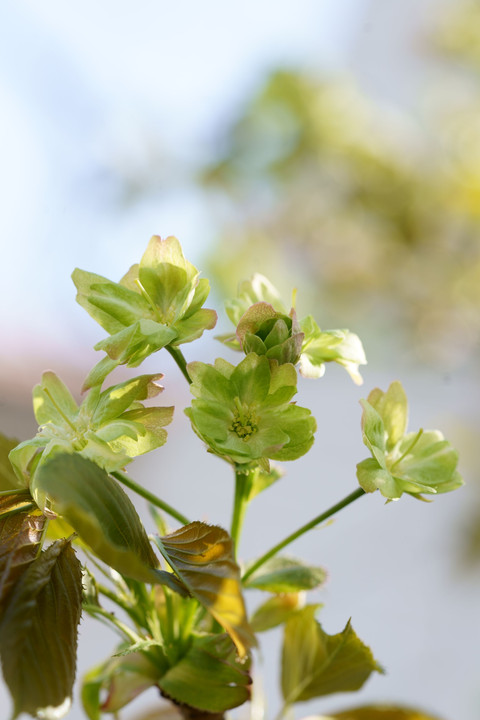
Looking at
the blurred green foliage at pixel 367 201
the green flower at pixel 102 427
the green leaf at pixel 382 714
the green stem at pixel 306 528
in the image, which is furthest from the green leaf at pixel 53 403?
the blurred green foliage at pixel 367 201

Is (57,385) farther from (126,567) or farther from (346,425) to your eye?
(346,425)

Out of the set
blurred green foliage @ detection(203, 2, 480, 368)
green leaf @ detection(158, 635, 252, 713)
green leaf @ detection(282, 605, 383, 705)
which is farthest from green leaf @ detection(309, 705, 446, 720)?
blurred green foliage @ detection(203, 2, 480, 368)

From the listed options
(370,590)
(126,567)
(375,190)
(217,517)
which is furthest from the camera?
(217,517)

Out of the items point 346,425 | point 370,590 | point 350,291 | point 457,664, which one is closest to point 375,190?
point 350,291

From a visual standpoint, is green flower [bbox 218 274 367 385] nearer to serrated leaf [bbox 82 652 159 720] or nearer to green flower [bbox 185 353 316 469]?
green flower [bbox 185 353 316 469]

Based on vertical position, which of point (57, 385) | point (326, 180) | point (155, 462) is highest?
point (326, 180)

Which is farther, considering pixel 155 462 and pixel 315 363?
pixel 155 462

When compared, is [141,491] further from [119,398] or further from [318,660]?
[318,660]
